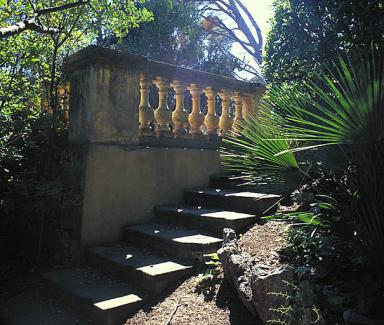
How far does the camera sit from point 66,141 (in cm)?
495

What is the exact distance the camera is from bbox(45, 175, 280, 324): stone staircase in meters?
3.42

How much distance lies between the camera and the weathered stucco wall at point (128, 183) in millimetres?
4438

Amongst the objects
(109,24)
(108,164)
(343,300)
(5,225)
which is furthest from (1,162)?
(343,300)

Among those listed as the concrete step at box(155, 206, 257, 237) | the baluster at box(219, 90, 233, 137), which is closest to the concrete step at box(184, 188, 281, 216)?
the concrete step at box(155, 206, 257, 237)

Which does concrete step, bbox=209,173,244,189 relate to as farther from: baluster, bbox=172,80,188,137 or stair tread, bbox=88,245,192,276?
stair tread, bbox=88,245,192,276

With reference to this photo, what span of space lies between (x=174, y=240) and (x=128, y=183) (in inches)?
44.6

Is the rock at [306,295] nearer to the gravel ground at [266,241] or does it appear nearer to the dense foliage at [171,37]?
the gravel ground at [266,241]

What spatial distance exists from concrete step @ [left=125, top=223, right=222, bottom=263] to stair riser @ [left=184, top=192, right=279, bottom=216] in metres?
0.56

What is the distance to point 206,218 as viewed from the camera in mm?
4258

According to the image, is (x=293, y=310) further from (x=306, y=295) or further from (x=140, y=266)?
(x=140, y=266)

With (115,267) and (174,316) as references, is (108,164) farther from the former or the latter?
(174,316)

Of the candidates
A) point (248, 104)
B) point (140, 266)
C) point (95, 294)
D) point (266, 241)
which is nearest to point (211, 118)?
point (248, 104)

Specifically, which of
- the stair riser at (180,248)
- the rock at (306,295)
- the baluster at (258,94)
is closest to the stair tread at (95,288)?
the stair riser at (180,248)

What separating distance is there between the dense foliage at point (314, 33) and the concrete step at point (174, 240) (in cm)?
223
